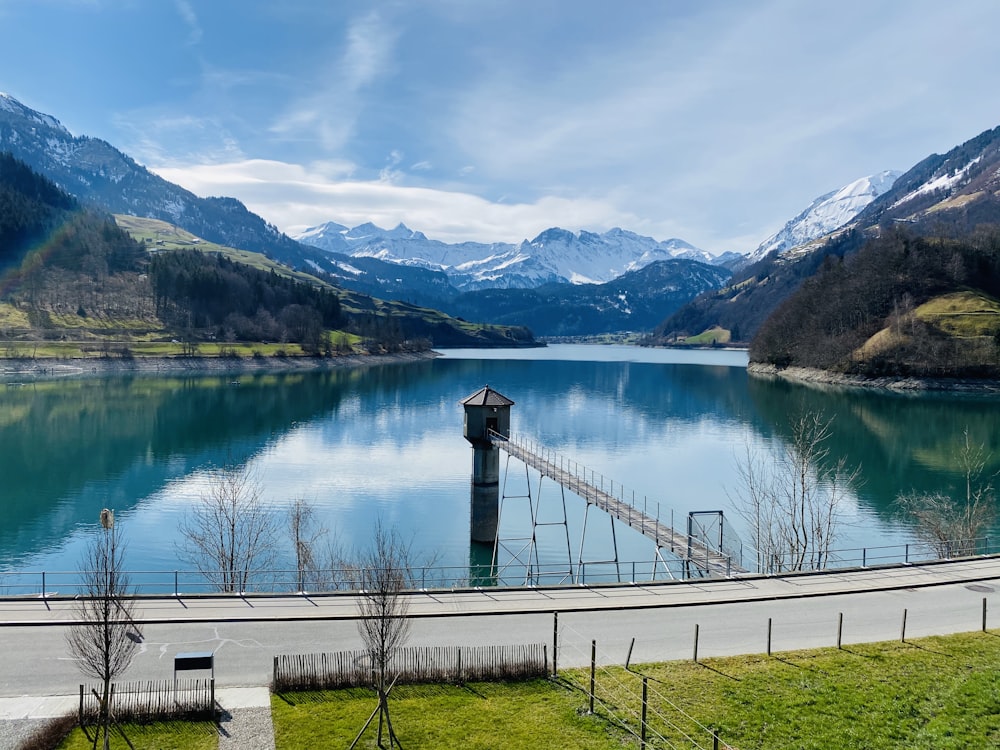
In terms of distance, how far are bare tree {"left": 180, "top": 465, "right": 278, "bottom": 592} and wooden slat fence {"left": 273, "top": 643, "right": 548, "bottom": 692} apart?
16624 millimetres

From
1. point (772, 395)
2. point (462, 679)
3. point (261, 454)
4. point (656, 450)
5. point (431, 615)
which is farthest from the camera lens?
point (772, 395)

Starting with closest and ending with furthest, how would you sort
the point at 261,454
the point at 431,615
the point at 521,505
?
1. the point at 431,615
2. the point at 521,505
3. the point at 261,454

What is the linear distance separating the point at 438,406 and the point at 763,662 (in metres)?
115

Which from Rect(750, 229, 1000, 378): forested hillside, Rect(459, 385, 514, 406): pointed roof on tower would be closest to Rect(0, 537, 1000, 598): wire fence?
Rect(459, 385, 514, 406): pointed roof on tower

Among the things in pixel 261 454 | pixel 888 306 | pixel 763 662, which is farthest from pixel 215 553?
pixel 888 306

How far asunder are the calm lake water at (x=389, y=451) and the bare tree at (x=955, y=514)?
224 centimetres

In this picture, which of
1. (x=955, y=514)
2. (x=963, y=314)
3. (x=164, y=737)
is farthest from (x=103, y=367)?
(x=963, y=314)

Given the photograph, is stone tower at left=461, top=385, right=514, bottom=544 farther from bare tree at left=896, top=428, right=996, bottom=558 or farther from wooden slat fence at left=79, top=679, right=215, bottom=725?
wooden slat fence at left=79, top=679, right=215, bottom=725

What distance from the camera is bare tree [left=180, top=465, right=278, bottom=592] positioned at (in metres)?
43.5

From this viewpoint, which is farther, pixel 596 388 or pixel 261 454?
pixel 596 388

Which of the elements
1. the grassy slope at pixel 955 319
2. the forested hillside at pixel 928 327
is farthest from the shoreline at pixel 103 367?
the grassy slope at pixel 955 319

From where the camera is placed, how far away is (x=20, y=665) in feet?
77.6

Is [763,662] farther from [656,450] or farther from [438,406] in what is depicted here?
[438,406]

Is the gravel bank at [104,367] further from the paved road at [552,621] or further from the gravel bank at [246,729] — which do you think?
the gravel bank at [246,729]
